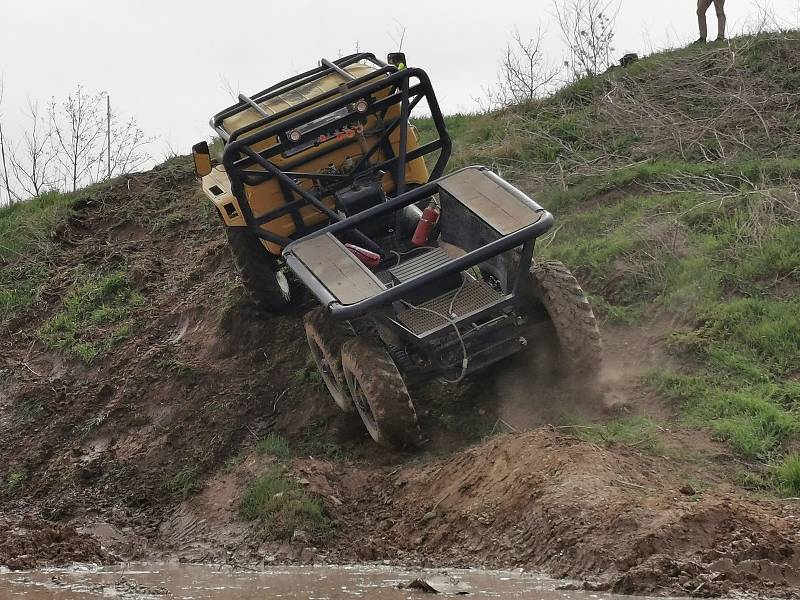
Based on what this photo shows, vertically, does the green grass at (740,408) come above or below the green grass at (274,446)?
below

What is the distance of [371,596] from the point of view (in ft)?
17.3

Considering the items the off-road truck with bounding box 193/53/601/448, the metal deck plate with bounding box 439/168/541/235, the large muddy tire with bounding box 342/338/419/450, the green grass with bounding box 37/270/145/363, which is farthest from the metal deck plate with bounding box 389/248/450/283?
the green grass with bounding box 37/270/145/363

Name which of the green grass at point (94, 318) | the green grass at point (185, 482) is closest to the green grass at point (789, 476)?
the green grass at point (185, 482)

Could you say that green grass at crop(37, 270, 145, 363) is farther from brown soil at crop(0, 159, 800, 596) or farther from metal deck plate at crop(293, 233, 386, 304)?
metal deck plate at crop(293, 233, 386, 304)

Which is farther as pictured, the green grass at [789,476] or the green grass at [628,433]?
the green grass at [628,433]

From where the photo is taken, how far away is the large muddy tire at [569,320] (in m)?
7.52

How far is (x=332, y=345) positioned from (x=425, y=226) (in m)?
1.13

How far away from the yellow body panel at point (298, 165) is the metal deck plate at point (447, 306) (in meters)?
1.56

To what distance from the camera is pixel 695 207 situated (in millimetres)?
10125

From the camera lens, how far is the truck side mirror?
8.84 metres

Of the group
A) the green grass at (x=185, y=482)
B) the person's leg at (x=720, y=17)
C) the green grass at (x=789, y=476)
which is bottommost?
the green grass at (x=789, y=476)

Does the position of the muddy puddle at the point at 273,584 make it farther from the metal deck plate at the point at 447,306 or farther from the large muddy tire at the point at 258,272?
the large muddy tire at the point at 258,272

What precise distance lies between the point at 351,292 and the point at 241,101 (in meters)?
3.04

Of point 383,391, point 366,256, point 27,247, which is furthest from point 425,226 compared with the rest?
point 27,247
